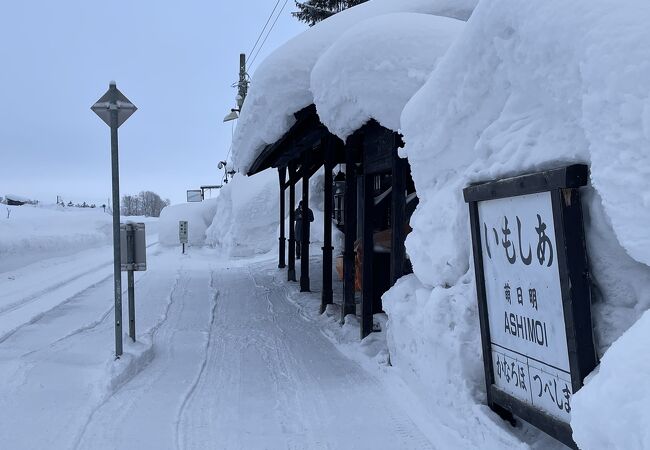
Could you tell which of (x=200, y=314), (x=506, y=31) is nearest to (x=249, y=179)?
(x=200, y=314)

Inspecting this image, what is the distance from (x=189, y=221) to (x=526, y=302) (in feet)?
97.3

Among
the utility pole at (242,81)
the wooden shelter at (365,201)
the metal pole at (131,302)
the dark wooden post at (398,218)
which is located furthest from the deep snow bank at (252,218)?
the dark wooden post at (398,218)

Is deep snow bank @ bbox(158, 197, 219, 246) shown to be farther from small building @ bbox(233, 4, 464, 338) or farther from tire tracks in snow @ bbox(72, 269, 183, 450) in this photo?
tire tracks in snow @ bbox(72, 269, 183, 450)

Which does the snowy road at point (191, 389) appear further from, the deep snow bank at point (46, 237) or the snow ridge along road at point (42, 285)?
the deep snow bank at point (46, 237)

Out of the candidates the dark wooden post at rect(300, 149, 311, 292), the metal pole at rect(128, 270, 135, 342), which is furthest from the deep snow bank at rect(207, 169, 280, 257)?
the metal pole at rect(128, 270, 135, 342)

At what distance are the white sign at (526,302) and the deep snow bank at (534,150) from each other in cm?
18

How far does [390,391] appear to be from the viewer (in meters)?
4.88

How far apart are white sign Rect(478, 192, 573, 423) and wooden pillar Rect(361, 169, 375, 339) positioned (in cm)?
332

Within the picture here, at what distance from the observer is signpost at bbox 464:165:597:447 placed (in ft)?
8.16

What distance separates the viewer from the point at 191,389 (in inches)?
198

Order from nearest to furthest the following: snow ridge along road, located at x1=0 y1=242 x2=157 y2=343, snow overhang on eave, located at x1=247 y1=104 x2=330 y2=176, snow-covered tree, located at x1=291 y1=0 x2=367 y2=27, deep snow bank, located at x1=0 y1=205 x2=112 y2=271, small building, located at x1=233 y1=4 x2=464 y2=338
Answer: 1. small building, located at x1=233 y1=4 x2=464 y2=338
2. snow overhang on eave, located at x1=247 y1=104 x2=330 y2=176
3. snow ridge along road, located at x1=0 y1=242 x2=157 y2=343
4. deep snow bank, located at x1=0 y1=205 x2=112 y2=271
5. snow-covered tree, located at x1=291 y1=0 x2=367 y2=27

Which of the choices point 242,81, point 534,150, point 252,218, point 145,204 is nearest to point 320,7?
point 252,218

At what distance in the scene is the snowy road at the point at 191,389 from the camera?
3.98 meters

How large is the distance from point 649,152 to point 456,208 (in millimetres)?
1732
